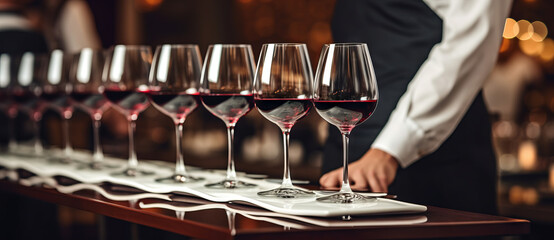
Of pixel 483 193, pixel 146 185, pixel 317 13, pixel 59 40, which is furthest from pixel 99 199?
pixel 317 13

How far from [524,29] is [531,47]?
25 cm

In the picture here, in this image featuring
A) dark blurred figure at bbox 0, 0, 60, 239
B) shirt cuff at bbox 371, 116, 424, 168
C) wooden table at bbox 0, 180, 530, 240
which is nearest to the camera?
wooden table at bbox 0, 180, 530, 240

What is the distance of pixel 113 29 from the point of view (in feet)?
22.7

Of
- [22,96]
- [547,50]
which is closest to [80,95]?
[22,96]

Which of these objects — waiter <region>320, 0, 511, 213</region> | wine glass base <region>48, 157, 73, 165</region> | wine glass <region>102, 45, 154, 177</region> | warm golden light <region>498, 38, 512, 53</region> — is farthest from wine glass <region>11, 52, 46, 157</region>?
warm golden light <region>498, 38, 512, 53</region>

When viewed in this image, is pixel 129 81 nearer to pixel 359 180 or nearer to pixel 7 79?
pixel 359 180

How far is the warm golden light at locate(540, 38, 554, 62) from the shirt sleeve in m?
4.06

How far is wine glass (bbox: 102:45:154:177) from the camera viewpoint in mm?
1696

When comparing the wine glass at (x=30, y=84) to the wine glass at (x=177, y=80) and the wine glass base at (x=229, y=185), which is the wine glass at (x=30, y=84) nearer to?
the wine glass at (x=177, y=80)

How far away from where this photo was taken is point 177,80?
4.93ft

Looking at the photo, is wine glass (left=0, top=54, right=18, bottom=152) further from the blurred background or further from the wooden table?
the wooden table

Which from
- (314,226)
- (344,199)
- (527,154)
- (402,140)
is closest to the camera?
(314,226)

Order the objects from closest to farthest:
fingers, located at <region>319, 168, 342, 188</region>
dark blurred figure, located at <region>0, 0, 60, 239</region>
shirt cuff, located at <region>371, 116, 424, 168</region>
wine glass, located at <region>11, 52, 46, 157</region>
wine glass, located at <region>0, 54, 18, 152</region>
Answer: fingers, located at <region>319, 168, 342, 188</region> < shirt cuff, located at <region>371, 116, 424, 168</region> < wine glass, located at <region>11, 52, 46, 157</region> < wine glass, located at <region>0, 54, 18, 152</region> < dark blurred figure, located at <region>0, 0, 60, 239</region>

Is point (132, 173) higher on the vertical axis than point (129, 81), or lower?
lower
